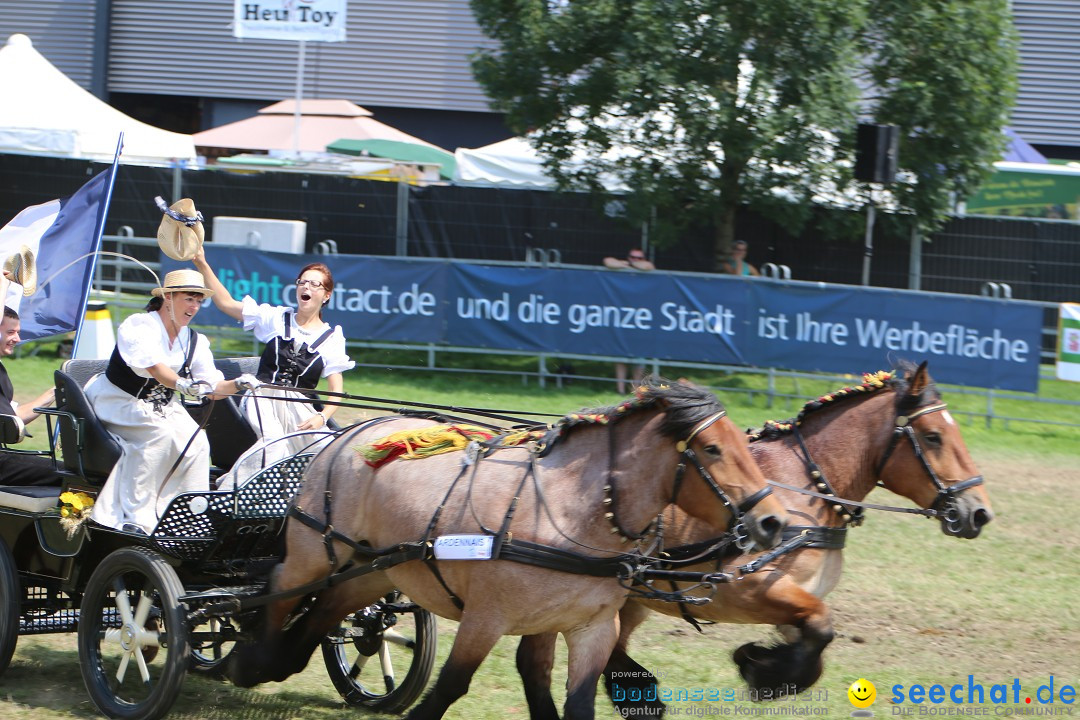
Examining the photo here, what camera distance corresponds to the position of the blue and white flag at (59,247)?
7020 mm

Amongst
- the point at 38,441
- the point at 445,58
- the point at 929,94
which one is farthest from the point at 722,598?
the point at 445,58

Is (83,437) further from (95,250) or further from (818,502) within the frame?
(818,502)

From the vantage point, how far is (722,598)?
5.41m

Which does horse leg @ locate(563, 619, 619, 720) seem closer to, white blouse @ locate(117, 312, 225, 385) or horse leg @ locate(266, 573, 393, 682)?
horse leg @ locate(266, 573, 393, 682)

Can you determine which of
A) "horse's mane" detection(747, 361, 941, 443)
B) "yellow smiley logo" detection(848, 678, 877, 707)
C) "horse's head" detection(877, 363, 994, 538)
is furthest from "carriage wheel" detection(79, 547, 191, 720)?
→ "horse's head" detection(877, 363, 994, 538)

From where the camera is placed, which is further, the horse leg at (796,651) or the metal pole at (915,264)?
the metal pole at (915,264)

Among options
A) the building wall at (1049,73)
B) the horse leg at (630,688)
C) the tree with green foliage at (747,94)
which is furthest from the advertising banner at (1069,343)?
the building wall at (1049,73)

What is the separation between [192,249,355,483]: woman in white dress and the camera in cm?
627

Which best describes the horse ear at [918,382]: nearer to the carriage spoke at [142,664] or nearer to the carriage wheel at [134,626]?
the carriage wheel at [134,626]

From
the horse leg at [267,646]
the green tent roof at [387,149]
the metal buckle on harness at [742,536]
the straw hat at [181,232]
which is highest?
the green tent roof at [387,149]

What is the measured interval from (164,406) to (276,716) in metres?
1.52

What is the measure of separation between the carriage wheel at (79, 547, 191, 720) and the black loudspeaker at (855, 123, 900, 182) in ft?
35.3

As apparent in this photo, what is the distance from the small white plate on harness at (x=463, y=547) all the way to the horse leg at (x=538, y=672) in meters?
0.62

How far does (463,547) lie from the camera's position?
4715mm
